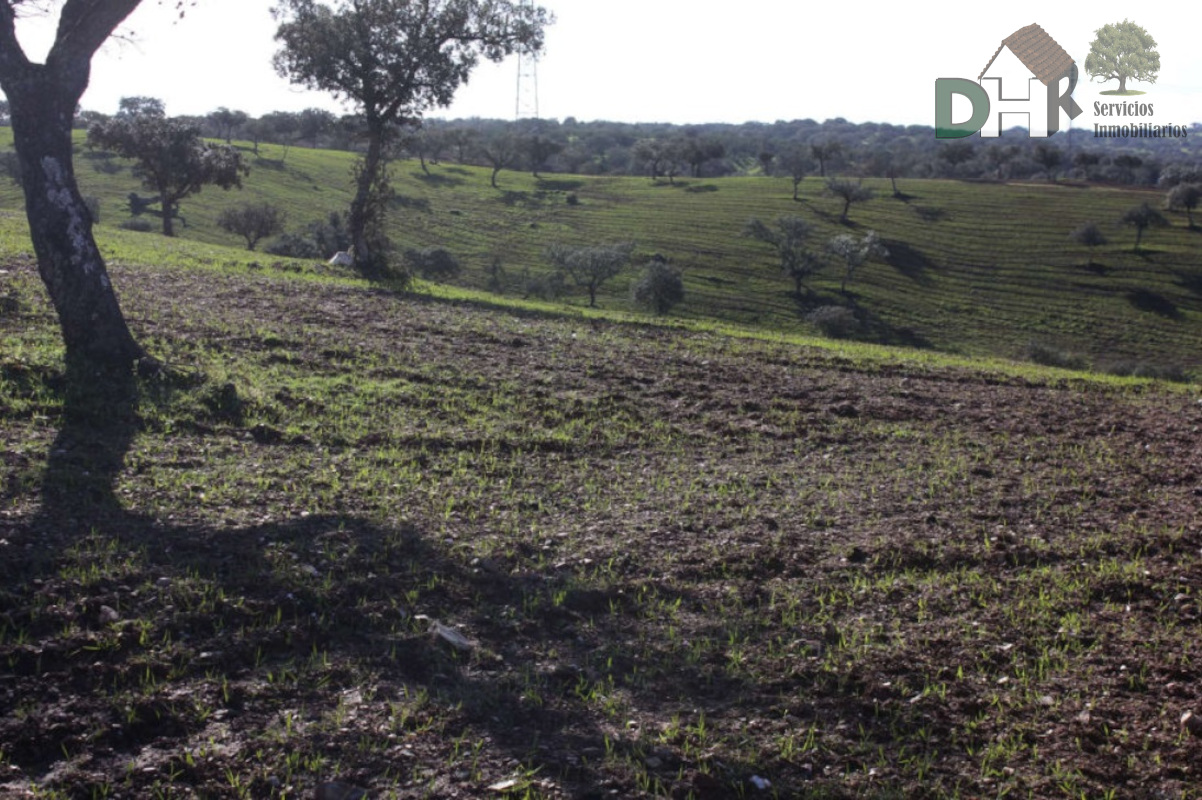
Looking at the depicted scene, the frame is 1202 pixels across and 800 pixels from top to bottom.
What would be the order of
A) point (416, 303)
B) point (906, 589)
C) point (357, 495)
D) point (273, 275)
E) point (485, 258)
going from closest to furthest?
point (906, 589) < point (357, 495) < point (416, 303) < point (273, 275) < point (485, 258)

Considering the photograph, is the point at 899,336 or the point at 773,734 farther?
the point at 899,336

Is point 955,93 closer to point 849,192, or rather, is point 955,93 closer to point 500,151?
point 849,192

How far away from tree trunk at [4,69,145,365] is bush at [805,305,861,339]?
38805mm

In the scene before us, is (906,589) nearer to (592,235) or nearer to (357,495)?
(357,495)

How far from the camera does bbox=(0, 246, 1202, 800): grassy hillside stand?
3.76m

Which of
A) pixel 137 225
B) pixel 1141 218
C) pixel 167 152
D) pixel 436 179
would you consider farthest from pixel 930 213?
pixel 167 152

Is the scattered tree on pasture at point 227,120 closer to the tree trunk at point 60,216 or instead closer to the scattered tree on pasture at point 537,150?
the scattered tree on pasture at point 537,150

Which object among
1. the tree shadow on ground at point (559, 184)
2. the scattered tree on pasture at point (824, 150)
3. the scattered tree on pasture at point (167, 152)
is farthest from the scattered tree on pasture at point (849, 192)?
the scattered tree on pasture at point (167, 152)

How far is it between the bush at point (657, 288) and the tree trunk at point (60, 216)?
33.2 metres

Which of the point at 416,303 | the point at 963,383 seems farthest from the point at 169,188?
the point at 963,383

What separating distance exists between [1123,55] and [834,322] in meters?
16.2

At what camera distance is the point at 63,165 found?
8.24m

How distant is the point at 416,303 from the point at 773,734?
38.0 ft

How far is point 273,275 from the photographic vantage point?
624 inches
